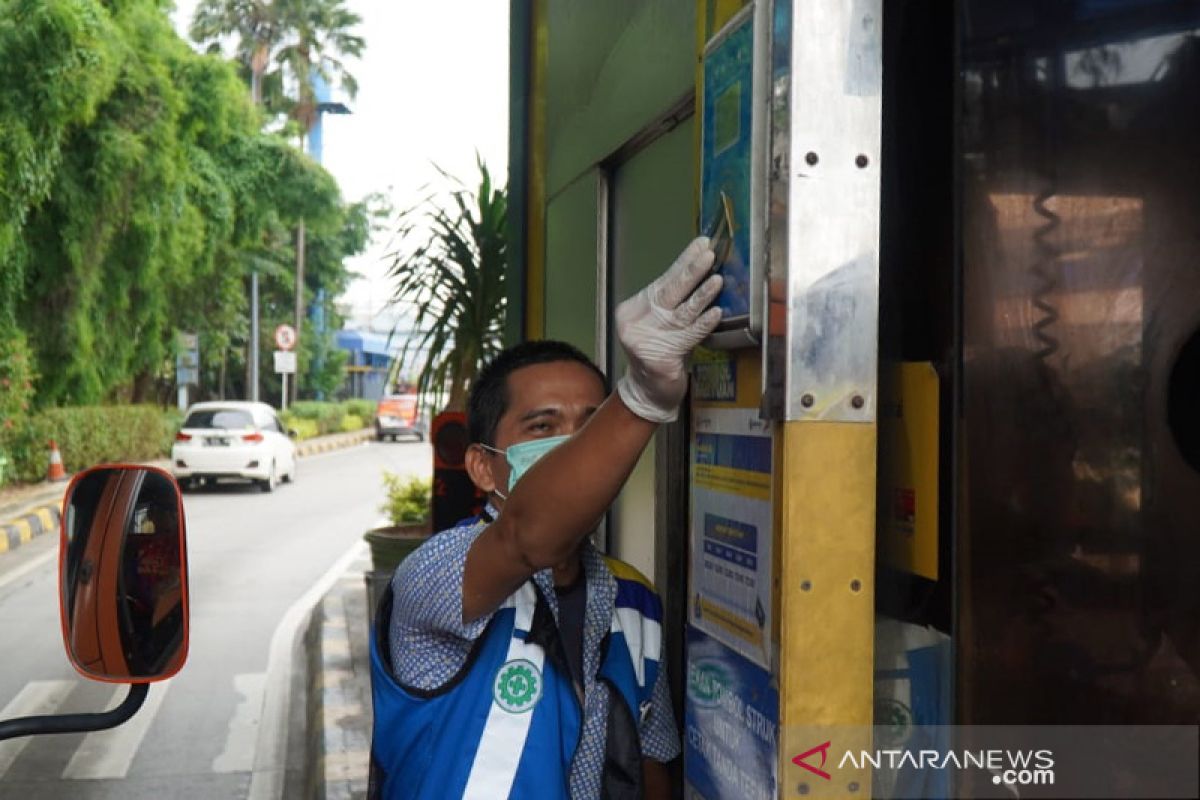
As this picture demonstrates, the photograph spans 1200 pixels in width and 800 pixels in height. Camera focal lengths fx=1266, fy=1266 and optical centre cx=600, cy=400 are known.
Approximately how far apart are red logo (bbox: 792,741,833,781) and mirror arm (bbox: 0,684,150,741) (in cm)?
102

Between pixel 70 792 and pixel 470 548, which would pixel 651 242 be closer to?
pixel 470 548

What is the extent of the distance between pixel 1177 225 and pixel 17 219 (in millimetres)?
15625

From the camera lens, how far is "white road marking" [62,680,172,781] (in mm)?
5692

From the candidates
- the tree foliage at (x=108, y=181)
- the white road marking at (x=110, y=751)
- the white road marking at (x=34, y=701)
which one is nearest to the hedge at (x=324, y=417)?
the tree foliage at (x=108, y=181)

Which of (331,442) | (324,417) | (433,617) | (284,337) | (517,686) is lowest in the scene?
(331,442)

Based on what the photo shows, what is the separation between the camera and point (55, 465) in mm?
17797

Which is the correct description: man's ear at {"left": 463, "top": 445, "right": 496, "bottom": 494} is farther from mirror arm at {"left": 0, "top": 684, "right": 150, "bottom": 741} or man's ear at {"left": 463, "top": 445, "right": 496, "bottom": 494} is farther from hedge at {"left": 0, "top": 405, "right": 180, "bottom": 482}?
hedge at {"left": 0, "top": 405, "right": 180, "bottom": 482}

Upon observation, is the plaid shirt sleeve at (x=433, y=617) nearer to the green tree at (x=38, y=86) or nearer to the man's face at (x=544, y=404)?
the man's face at (x=544, y=404)

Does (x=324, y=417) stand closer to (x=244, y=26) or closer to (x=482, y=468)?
(x=244, y=26)

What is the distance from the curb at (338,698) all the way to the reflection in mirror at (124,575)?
4.70 ft

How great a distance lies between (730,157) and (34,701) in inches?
250

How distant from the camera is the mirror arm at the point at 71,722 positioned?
6.27 feet

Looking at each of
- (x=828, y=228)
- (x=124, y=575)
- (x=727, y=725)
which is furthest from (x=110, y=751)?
(x=828, y=228)

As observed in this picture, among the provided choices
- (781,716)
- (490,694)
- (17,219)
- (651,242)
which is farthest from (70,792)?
(17,219)
